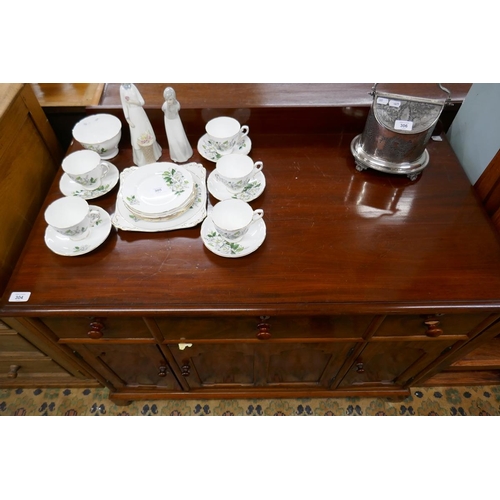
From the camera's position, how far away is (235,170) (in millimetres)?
838

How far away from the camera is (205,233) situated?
749mm

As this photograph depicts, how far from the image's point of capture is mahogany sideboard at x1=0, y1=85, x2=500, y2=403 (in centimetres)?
68

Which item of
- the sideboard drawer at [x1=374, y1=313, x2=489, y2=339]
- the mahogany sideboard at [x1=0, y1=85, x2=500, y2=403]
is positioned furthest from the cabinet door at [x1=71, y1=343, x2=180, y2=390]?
the sideboard drawer at [x1=374, y1=313, x2=489, y2=339]

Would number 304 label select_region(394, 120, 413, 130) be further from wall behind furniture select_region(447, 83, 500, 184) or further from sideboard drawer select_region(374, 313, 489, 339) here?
sideboard drawer select_region(374, 313, 489, 339)

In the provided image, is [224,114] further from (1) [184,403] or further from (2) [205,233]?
(1) [184,403]

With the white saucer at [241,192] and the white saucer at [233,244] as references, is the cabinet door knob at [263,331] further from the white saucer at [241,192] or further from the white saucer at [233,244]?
the white saucer at [241,192]

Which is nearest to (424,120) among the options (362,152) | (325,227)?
(362,152)

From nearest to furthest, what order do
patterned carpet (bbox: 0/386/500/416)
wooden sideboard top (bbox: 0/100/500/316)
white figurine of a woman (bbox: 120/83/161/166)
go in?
1. wooden sideboard top (bbox: 0/100/500/316)
2. white figurine of a woman (bbox: 120/83/161/166)
3. patterned carpet (bbox: 0/386/500/416)

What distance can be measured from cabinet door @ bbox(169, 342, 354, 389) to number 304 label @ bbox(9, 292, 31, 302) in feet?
1.10

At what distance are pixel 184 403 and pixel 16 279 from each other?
0.73 meters

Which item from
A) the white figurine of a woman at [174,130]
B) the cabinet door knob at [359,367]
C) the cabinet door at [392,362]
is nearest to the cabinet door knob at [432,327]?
the cabinet door at [392,362]

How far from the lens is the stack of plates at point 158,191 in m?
0.77

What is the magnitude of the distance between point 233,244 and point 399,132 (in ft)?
1.49

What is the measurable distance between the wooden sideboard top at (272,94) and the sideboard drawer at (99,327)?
1.78ft
